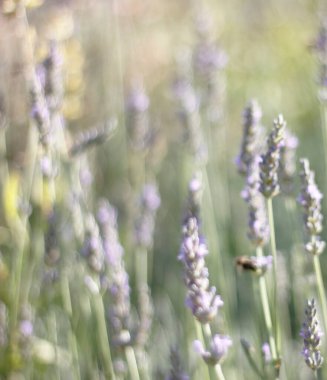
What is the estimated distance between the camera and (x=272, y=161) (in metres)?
1.26

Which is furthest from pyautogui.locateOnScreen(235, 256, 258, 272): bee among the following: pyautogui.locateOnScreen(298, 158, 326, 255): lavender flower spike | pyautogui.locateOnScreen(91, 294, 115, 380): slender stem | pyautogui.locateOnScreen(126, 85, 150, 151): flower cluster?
pyautogui.locateOnScreen(126, 85, 150, 151): flower cluster

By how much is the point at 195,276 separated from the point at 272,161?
25cm

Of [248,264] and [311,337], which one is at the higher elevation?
[248,264]

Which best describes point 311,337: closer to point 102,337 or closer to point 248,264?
point 248,264

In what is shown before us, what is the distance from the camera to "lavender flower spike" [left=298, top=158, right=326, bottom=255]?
1.27m

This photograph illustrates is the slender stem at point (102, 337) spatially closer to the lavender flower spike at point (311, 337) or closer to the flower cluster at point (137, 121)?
the lavender flower spike at point (311, 337)

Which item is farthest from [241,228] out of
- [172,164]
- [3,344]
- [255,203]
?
[255,203]

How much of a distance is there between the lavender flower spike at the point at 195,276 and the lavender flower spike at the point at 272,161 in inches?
6.7

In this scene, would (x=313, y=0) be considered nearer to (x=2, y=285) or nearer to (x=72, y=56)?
(x=72, y=56)

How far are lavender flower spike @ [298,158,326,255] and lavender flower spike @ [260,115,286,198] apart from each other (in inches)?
1.9

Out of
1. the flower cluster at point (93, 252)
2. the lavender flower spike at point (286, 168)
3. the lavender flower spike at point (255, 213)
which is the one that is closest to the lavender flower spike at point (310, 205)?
the lavender flower spike at point (255, 213)

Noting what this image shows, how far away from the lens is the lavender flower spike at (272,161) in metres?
1.25

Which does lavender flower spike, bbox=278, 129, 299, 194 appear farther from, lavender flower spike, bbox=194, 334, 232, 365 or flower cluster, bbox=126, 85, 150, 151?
flower cluster, bbox=126, 85, 150, 151

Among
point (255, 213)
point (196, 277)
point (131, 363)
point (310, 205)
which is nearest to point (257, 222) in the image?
point (255, 213)
